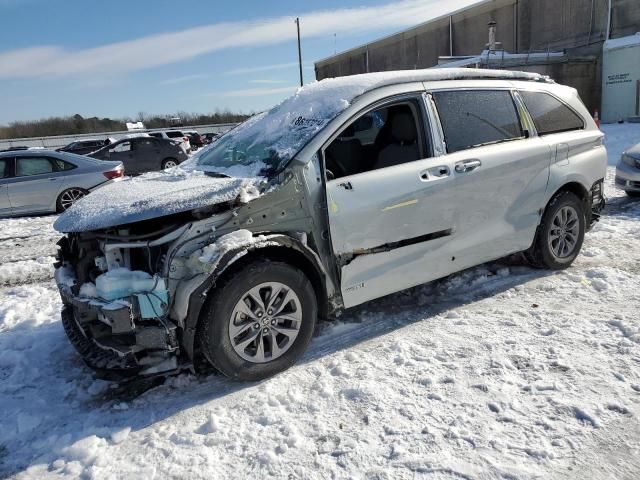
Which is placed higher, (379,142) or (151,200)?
(379,142)

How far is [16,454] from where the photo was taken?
2816mm

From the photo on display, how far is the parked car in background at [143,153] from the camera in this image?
19.0 metres

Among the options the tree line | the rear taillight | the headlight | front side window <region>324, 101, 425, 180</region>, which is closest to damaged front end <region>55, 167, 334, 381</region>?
front side window <region>324, 101, 425, 180</region>

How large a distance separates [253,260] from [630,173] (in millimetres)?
7167

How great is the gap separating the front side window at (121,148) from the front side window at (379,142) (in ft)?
55.4

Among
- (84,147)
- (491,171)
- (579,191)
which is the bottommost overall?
(579,191)

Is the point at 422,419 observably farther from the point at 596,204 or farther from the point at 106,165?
the point at 106,165

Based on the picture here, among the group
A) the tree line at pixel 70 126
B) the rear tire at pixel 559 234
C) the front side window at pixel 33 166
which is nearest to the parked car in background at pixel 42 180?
the front side window at pixel 33 166

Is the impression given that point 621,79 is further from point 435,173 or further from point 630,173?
point 435,173

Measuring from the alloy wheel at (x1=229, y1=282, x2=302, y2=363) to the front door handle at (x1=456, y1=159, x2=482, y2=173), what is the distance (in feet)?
5.60

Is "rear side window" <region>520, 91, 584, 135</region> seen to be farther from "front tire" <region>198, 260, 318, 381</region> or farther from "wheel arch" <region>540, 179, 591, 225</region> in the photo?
"front tire" <region>198, 260, 318, 381</region>

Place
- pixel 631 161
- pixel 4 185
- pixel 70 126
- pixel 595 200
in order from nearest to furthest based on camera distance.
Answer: pixel 595 200 < pixel 631 161 < pixel 4 185 < pixel 70 126

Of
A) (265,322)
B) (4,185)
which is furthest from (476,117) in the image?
(4,185)

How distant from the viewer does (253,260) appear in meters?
3.28
